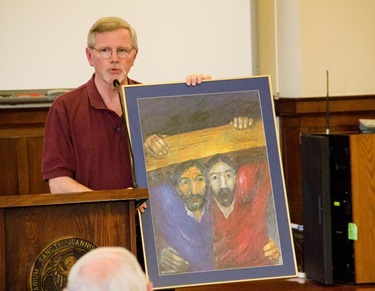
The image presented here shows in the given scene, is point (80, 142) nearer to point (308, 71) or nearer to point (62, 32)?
point (62, 32)

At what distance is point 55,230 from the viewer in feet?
11.1

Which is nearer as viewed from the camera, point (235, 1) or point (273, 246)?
point (273, 246)

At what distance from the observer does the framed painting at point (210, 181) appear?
373cm

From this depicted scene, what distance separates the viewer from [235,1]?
6.51m

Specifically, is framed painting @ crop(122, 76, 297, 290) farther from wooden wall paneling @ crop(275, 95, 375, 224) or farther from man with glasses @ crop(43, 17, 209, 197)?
wooden wall paneling @ crop(275, 95, 375, 224)

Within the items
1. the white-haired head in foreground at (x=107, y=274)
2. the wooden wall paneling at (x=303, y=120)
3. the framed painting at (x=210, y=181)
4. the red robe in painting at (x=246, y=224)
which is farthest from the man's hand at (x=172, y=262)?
the wooden wall paneling at (x=303, y=120)

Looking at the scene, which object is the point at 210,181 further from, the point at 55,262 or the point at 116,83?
the point at 55,262

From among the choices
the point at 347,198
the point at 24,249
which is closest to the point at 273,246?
the point at 24,249

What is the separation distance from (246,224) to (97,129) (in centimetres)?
65

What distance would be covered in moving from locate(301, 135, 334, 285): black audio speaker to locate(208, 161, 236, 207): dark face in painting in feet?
6.89

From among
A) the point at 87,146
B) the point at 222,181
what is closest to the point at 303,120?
the point at 222,181

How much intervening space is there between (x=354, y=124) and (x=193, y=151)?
3287 millimetres

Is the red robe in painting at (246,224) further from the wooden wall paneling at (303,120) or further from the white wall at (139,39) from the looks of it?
the wooden wall paneling at (303,120)

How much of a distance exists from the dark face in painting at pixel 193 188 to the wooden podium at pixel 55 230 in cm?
41
